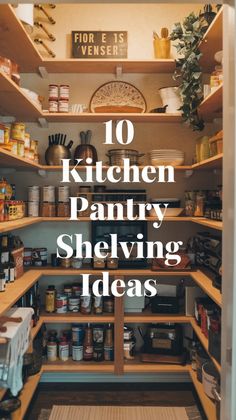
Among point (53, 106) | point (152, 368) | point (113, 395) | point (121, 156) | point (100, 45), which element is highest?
point (100, 45)

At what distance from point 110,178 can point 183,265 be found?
2.88ft

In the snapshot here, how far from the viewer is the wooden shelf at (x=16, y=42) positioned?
6.85 feet

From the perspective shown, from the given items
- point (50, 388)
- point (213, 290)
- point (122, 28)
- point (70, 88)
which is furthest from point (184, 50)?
point (50, 388)

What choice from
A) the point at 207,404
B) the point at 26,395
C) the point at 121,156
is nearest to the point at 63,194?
the point at 121,156

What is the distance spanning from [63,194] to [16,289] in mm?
945

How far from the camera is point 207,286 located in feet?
7.76

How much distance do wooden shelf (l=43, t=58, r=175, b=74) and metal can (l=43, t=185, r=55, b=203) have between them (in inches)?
36.0

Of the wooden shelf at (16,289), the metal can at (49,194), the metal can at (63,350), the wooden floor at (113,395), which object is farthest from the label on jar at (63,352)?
the metal can at (49,194)

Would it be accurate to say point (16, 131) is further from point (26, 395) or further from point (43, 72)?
point (26, 395)

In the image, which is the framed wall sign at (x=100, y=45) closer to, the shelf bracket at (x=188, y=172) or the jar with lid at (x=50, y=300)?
the shelf bracket at (x=188, y=172)

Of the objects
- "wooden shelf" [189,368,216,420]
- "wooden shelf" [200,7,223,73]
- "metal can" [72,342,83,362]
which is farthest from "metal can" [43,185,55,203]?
"wooden shelf" [189,368,216,420]

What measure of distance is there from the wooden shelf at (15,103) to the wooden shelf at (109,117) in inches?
5.3

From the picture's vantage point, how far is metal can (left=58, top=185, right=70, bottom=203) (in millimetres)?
2994

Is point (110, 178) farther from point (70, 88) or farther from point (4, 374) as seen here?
point (4, 374)
